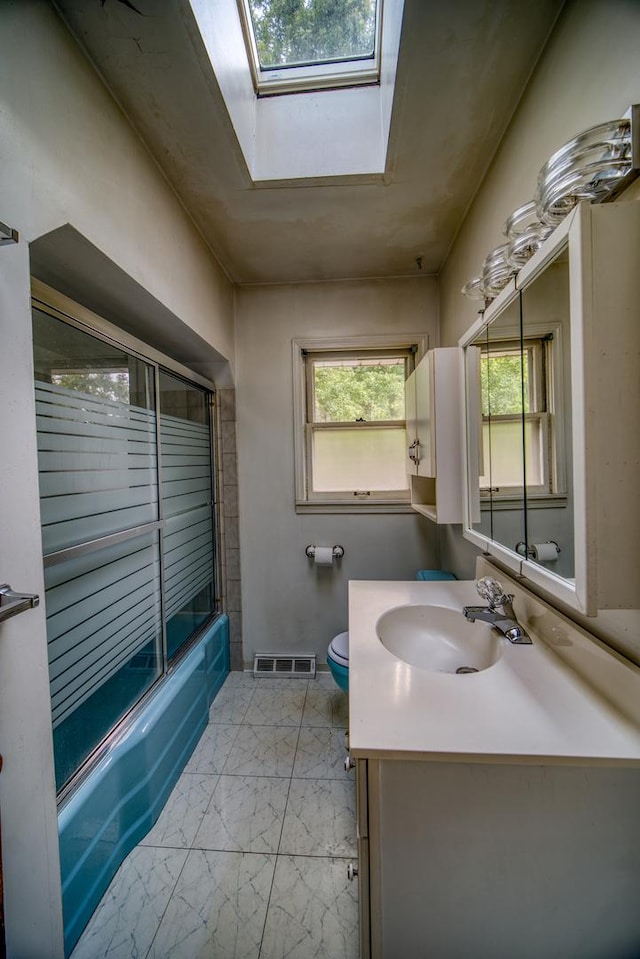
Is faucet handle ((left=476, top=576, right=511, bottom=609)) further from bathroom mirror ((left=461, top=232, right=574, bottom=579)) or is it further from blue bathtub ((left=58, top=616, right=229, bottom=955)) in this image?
blue bathtub ((left=58, top=616, right=229, bottom=955))

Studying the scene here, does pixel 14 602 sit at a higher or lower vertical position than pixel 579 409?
lower

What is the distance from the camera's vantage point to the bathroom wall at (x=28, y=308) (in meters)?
0.74

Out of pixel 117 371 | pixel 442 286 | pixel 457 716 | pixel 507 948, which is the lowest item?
pixel 507 948

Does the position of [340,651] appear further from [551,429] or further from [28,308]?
[28,308]

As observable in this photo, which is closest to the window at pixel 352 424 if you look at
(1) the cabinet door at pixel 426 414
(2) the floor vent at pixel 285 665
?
(1) the cabinet door at pixel 426 414

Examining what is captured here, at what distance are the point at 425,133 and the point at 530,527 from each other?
4.57 ft

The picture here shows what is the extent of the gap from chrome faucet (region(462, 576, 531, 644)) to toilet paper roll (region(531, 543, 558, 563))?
8.4 inches

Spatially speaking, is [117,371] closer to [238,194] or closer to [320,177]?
[238,194]

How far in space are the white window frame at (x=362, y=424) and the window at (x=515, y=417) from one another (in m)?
0.90

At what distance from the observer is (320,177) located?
1.33m

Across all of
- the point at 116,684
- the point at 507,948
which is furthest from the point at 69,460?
the point at 507,948

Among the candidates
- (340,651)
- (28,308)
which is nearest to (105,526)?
(28,308)

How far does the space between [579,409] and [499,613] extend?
688mm

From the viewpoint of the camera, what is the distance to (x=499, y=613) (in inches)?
41.7
